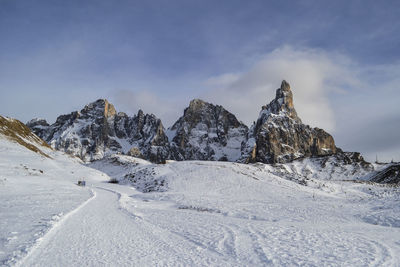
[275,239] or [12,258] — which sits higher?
[275,239]

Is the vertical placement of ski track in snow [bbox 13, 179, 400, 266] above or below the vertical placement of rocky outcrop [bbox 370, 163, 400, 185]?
below

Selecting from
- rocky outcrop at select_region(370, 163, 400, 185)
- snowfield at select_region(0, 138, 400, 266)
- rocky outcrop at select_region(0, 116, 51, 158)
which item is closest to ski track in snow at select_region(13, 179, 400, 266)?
snowfield at select_region(0, 138, 400, 266)

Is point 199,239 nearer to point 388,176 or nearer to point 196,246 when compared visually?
point 196,246

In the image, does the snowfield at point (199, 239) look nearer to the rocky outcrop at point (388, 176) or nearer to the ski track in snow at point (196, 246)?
the ski track in snow at point (196, 246)

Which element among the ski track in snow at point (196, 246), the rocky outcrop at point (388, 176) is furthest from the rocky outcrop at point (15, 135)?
the rocky outcrop at point (388, 176)

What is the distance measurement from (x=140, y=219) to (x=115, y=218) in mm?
1363

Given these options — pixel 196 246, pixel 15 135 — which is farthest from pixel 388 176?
pixel 15 135

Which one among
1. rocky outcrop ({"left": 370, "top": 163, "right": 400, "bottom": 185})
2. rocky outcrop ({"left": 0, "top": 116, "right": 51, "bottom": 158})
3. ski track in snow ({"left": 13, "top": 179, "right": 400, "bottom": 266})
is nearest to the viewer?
ski track in snow ({"left": 13, "top": 179, "right": 400, "bottom": 266})

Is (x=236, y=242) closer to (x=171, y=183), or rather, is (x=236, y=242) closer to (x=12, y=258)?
(x=12, y=258)

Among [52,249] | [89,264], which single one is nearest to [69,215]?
[52,249]

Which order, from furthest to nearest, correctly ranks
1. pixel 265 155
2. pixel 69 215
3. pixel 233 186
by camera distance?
pixel 265 155 → pixel 233 186 → pixel 69 215

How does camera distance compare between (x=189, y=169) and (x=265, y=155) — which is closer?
(x=189, y=169)

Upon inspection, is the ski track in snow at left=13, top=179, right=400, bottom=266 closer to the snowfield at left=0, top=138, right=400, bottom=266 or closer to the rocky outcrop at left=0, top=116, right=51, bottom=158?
the snowfield at left=0, top=138, right=400, bottom=266

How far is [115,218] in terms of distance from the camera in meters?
13.7
